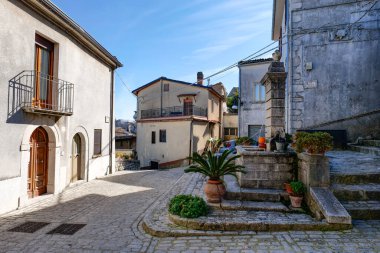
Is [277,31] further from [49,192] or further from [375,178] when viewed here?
[49,192]

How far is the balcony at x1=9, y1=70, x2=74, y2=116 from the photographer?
7.06 m

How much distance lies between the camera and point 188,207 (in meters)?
5.33

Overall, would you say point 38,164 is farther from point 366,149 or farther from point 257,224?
point 366,149

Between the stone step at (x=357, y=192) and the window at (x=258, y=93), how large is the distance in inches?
556

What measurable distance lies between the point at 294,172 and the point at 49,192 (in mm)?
8283

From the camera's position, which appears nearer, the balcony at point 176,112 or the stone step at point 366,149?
the stone step at point 366,149

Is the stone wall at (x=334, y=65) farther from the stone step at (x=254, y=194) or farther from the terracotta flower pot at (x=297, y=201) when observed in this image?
the terracotta flower pot at (x=297, y=201)

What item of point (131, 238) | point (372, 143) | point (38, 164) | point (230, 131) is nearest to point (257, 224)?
point (131, 238)

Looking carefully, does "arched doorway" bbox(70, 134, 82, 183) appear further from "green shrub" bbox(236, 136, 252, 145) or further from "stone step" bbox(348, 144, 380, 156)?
"stone step" bbox(348, 144, 380, 156)

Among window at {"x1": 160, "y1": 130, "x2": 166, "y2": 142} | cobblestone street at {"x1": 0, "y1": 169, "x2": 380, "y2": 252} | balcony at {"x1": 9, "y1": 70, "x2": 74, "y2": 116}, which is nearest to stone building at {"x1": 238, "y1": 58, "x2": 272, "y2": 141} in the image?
window at {"x1": 160, "y1": 130, "x2": 166, "y2": 142}

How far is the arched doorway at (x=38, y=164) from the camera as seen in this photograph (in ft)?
26.4

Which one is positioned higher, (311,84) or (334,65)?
(334,65)

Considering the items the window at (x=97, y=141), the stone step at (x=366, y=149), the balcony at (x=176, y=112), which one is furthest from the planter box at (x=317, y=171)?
the balcony at (x=176, y=112)

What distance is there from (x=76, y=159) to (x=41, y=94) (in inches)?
142
